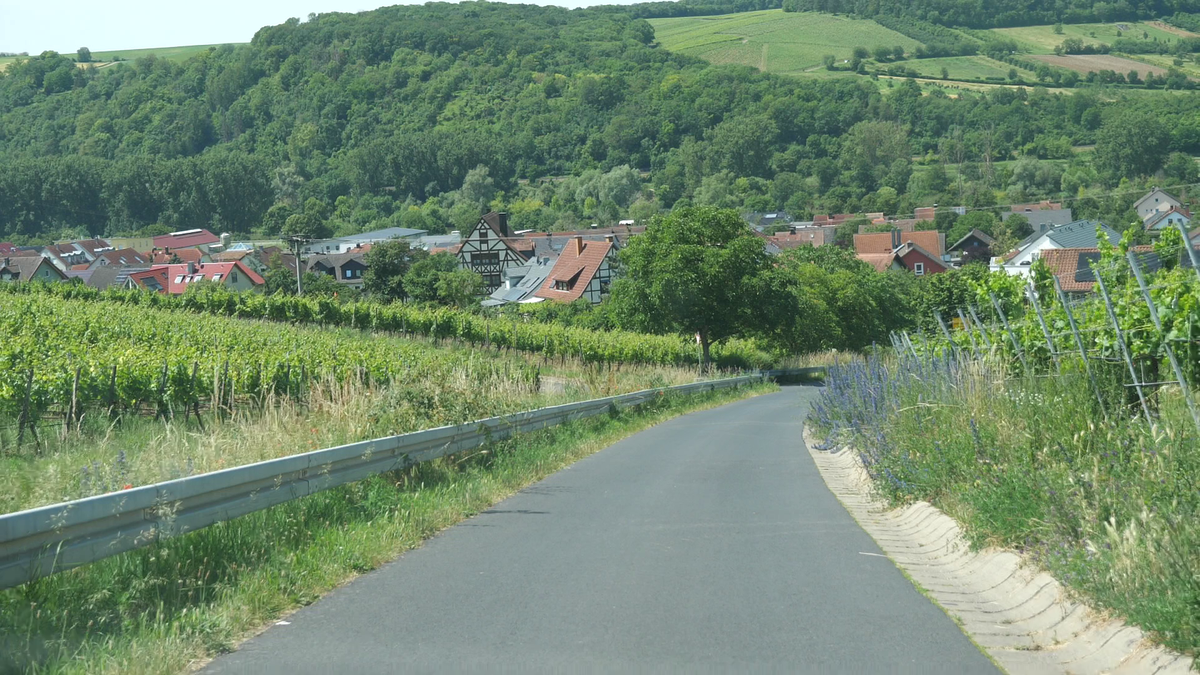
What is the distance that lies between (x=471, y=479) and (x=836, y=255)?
238 ft

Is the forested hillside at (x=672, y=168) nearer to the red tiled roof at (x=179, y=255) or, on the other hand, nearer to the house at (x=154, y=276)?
the red tiled roof at (x=179, y=255)

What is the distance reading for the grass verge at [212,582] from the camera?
5.39m

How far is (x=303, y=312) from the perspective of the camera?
50.3 m

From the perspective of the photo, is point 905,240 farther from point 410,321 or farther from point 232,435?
point 232,435

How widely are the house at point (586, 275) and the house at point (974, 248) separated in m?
39.4

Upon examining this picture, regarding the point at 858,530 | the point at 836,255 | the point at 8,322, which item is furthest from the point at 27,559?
the point at 836,255

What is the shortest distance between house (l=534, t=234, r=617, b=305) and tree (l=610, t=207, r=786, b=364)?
104ft

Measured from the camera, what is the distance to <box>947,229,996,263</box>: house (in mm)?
116188

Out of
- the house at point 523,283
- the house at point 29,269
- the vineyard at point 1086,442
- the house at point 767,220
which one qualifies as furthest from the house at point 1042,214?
the vineyard at point 1086,442

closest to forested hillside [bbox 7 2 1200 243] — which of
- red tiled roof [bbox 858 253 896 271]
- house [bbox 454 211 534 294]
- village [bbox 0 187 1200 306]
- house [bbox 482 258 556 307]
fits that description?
village [bbox 0 187 1200 306]

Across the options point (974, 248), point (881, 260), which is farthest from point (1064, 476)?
point (974, 248)

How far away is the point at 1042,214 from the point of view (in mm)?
120750

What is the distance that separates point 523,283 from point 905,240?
123ft

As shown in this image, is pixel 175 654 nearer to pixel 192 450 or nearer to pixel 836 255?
pixel 192 450
